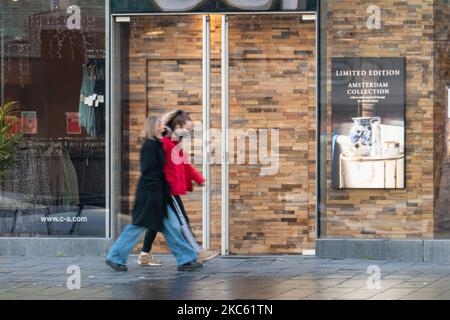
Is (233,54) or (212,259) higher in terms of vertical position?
(233,54)

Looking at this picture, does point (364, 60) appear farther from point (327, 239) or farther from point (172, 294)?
point (172, 294)

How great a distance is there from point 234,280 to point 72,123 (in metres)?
3.61

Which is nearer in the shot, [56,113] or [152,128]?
[152,128]

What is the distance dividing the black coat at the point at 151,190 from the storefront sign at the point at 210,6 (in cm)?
238

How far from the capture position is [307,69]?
14.0 meters

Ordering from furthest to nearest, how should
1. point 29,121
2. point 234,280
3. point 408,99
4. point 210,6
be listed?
point 29,121 → point 210,6 → point 408,99 → point 234,280

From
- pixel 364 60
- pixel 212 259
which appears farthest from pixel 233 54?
pixel 212 259

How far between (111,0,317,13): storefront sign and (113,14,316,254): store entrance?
0.54 feet

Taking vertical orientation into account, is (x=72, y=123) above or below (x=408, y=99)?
below

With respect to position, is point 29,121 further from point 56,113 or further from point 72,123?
point 72,123

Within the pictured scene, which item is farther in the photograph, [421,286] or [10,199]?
[10,199]

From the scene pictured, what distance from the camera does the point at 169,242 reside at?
1251cm

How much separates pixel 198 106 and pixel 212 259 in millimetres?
2029

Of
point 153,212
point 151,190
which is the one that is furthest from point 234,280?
point 151,190
